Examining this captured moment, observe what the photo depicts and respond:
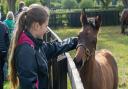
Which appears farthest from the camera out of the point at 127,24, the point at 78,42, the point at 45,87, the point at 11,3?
the point at 11,3

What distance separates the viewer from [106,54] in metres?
9.45

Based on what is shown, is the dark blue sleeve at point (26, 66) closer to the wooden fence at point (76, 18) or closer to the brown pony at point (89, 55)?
the brown pony at point (89, 55)

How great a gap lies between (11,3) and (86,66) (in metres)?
35.8

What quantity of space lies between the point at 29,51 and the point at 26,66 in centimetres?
16

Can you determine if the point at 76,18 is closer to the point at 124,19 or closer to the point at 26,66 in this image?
the point at 124,19

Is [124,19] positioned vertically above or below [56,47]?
below

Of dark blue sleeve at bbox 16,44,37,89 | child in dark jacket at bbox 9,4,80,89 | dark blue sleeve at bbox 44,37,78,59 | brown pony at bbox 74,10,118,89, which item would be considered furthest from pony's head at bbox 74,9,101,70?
dark blue sleeve at bbox 16,44,37,89

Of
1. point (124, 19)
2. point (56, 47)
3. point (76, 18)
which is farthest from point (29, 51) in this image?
point (76, 18)

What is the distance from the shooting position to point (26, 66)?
15.0 feet

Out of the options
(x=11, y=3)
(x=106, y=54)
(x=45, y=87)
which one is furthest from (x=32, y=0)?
(x=45, y=87)

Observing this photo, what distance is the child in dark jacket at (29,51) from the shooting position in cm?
458

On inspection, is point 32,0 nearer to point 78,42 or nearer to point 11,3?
point 11,3

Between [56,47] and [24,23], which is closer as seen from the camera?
[24,23]

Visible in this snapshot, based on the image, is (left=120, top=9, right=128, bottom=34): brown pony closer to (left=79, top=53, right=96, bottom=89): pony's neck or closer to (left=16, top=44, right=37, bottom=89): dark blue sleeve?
(left=79, top=53, right=96, bottom=89): pony's neck
